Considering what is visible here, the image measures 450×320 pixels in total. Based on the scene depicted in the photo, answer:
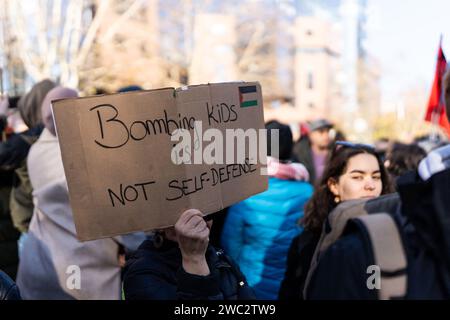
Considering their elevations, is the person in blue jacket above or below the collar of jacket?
below

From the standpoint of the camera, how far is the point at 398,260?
60.6 inches

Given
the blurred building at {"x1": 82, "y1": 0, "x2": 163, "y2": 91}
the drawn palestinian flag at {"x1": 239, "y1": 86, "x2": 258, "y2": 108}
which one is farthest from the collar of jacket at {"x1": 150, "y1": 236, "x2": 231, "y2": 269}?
the blurred building at {"x1": 82, "y1": 0, "x2": 163, "y2": 91}

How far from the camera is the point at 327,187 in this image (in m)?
3.76

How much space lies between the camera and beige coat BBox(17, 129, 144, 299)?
3.59m

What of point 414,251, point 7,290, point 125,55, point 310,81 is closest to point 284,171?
point 7,290

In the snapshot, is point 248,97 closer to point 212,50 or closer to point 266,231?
point 266,231

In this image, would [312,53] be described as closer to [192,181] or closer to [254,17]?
[254,17]

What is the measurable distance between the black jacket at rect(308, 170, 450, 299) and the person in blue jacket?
234cm

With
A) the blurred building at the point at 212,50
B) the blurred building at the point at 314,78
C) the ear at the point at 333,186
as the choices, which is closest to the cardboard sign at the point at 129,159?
the ear at the point at 333,186

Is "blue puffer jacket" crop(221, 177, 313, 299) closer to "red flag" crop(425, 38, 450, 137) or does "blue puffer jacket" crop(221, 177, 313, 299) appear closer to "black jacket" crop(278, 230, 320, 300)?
"black jacket" crop(278, 230, 320, 300)

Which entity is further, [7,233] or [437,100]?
[437,100]

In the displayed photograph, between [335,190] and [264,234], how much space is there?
1.84 ft

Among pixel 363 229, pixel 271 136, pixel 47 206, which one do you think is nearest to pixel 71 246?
pixel 47 206

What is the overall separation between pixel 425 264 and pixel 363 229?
17cm
